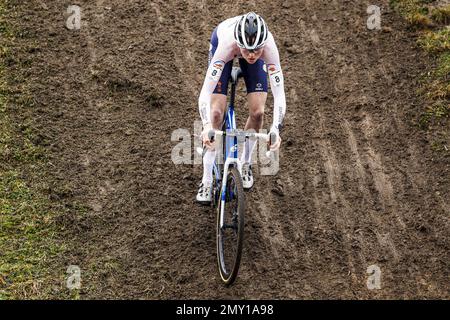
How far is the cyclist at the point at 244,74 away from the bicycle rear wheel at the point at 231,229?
0.52m

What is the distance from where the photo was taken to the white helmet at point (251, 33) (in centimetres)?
775

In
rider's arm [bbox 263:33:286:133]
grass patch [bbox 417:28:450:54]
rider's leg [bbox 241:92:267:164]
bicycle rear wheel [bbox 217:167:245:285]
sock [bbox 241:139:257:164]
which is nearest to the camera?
bicycle rear wheel [bbox 217:167:245:285]

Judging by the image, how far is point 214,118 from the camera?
861 centimetres

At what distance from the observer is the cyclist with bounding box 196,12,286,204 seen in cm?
781

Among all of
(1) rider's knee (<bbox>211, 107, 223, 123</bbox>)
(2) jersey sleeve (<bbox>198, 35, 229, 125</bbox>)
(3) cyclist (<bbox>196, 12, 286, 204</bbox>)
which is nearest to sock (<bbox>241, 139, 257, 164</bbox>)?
(3) cyclist (<bbox>196, 12, 286, 204</bbox>)

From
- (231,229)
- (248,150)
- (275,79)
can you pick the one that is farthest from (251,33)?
(231,229)

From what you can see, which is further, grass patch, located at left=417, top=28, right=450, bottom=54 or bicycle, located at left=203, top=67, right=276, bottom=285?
grass patch, located at left=417, top=28, right=450, bottom=54

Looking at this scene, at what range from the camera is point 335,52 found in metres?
12.2

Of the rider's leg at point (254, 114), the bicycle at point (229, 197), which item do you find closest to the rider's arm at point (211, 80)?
the bicycle at point (229, 197)

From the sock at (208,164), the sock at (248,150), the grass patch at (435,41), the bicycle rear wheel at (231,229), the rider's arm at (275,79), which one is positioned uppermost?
the grass patch at (435,41)

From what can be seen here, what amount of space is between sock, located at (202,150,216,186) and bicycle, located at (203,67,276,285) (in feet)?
0.22

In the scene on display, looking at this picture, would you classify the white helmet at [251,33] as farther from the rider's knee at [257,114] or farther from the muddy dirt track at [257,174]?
the muddy dirt track at [257,174]

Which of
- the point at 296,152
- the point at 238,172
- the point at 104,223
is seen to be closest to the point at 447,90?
the point at 296,152

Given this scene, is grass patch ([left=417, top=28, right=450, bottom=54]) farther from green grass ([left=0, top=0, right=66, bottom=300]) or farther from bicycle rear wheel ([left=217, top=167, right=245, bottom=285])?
green grass ([left=0, top=0, right=66, bottom=300])
